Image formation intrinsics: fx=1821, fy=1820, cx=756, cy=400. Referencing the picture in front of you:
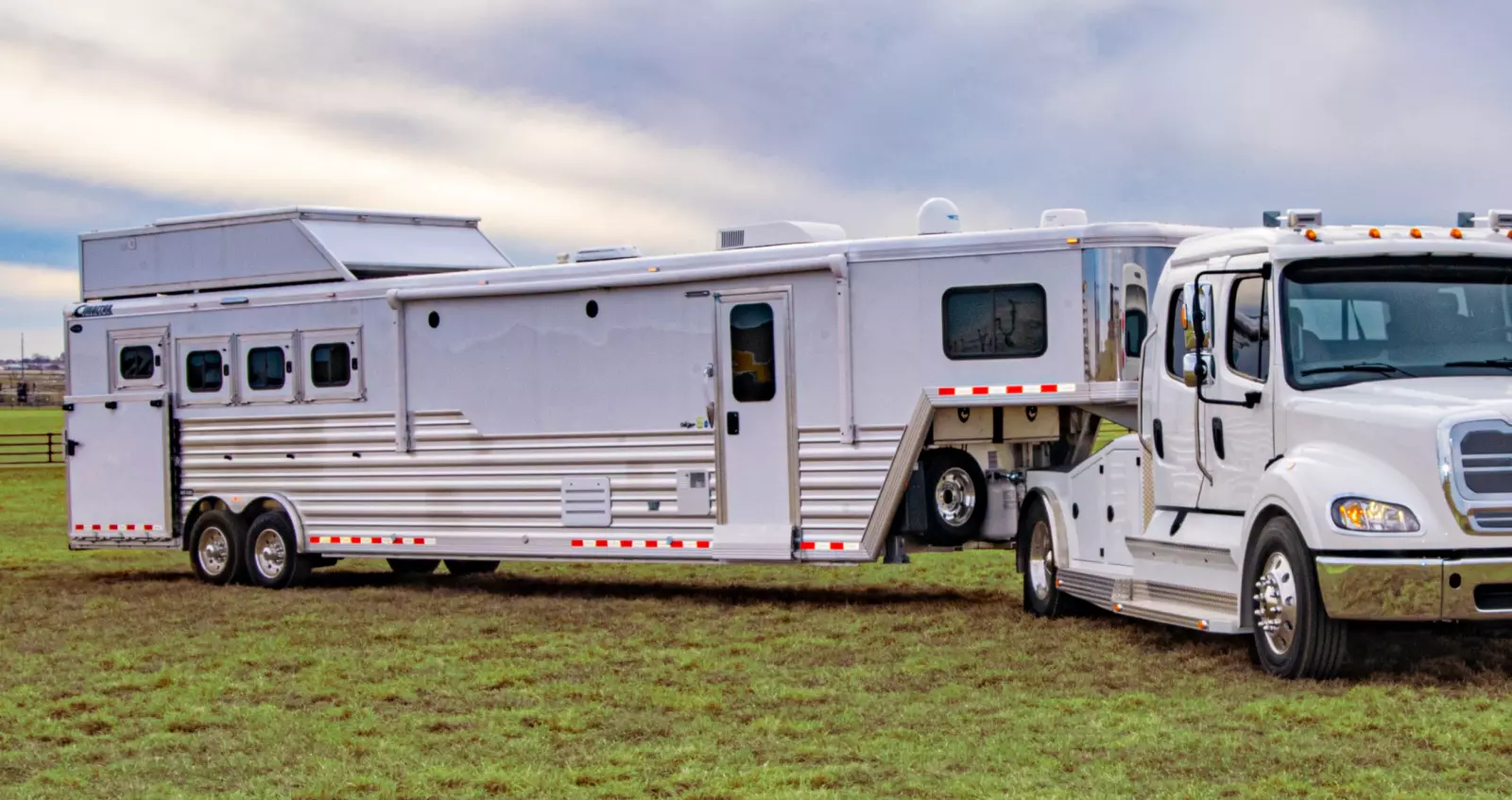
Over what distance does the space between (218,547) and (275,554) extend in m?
0.83

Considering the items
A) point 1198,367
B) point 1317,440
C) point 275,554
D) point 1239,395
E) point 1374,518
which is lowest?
point 275,554

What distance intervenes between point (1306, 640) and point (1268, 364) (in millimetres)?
1644

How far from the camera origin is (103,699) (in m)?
10.4

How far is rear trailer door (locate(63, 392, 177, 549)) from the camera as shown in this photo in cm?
1825

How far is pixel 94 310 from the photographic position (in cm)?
1881

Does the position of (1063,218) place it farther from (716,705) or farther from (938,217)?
(716,705)

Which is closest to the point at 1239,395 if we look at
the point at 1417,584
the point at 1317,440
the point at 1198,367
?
the point at 1198,367

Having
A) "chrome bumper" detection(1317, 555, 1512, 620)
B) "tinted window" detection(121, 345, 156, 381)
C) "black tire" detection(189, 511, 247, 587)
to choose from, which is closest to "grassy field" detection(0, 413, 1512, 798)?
"chrome bumper" detection(1317, 555, 1512, 620)

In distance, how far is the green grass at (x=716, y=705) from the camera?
7.61m

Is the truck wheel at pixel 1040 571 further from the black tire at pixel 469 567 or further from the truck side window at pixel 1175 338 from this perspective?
the black tire at pixel 469 567

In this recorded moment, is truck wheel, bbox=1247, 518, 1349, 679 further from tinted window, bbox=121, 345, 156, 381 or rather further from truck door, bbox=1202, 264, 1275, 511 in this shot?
tinted window, bbox=121, 345, 156, 381

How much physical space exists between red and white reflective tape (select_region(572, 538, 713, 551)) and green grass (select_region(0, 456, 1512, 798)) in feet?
1.57

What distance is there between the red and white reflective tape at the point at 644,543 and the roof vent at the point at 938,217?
3110 mm

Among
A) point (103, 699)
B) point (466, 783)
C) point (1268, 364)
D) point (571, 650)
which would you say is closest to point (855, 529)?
point (571, 650)
